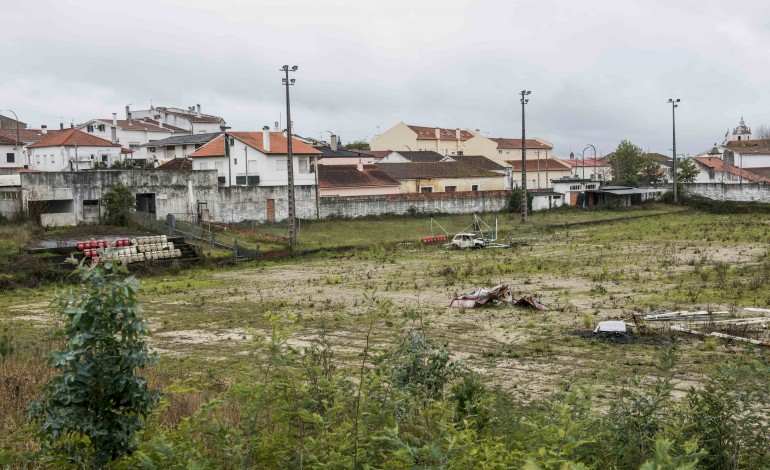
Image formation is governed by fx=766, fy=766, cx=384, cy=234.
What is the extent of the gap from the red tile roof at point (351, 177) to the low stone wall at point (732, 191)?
29.0 metres

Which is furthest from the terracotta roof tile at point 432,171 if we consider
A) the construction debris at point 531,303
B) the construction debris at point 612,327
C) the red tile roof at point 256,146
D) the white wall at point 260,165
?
the construction debris at point 612,327

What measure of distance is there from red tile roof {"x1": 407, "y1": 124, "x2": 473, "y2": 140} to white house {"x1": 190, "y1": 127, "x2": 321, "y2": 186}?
39.0 metres

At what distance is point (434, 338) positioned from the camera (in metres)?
17.4

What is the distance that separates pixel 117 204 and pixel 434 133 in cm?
5743

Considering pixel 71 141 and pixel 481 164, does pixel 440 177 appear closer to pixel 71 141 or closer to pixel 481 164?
pixel 481 164

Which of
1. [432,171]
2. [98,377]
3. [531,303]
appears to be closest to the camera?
[98,377]

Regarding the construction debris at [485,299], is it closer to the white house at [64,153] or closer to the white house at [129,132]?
the white house at [64,153]

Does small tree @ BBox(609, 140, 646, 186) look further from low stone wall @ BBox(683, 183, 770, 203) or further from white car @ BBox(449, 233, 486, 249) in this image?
white car @ BBox(449, 233, 486, 249)

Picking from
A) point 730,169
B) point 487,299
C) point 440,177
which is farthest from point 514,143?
point 487,299

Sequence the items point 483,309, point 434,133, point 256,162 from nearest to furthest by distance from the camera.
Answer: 1. point 483,309
2. point 256,162
3. point 434,133

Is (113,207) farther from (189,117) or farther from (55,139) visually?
(189,117)

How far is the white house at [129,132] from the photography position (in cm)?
7406

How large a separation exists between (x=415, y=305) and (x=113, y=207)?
81.0 feet

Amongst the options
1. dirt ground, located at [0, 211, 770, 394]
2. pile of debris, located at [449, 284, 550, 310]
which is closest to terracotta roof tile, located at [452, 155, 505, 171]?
dirt ground, located at [0, 211, 770, 394]
